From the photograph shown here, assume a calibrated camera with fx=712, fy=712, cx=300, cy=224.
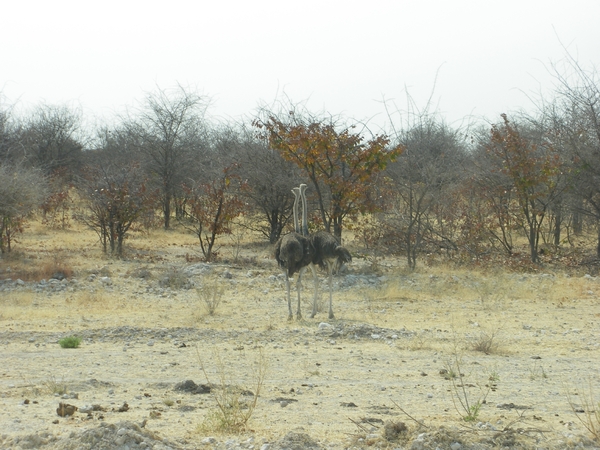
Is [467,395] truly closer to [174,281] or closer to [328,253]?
[328,253]

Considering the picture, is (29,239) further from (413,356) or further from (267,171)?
(413,356)

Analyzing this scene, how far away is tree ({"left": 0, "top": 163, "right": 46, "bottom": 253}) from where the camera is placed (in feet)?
61.9

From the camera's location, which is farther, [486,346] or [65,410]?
→ [486,346]

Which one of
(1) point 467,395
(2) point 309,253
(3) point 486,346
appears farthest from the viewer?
(2) point 309,253

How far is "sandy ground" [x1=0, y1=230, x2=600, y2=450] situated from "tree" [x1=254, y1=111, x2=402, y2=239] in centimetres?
302

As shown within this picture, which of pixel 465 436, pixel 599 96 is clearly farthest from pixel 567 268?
pixel 465 436

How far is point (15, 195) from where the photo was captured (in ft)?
62.7

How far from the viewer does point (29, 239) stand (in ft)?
82.2

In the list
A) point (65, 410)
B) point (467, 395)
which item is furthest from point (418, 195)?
point (65, 410)

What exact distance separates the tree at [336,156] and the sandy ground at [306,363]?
3.02 m

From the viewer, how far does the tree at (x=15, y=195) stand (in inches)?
743

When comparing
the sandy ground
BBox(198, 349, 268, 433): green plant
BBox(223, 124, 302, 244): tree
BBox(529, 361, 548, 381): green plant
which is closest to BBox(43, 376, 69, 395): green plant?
the sandy ground

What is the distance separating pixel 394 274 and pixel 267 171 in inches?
275

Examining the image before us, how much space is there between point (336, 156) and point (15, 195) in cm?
870
